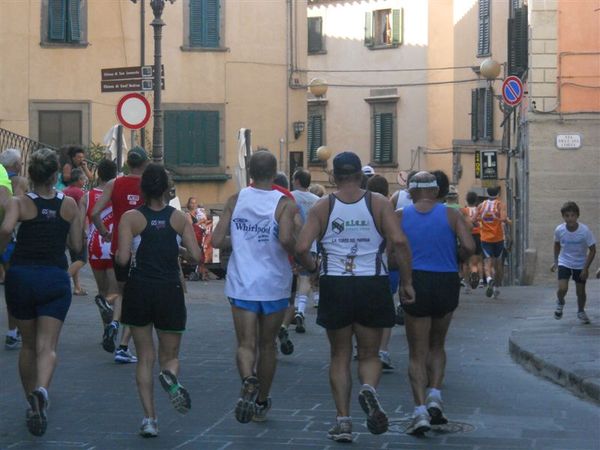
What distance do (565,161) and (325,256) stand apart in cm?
2066

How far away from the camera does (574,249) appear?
639 inches

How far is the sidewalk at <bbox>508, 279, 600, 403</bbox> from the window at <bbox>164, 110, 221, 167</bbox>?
17119mm

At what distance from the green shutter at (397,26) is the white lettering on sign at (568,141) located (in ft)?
74.4

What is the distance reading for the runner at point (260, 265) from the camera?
29.3ft

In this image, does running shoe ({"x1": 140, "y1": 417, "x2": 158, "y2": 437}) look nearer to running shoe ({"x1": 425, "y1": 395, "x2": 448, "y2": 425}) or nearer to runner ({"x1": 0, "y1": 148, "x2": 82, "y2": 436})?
runner ({"x1": 0, "y1": 148, "x2": 82, "y2": 436})

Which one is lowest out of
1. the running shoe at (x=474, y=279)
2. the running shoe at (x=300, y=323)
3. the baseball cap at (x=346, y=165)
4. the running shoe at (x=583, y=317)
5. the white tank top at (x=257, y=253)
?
the running shoe at (x=474, y=279)

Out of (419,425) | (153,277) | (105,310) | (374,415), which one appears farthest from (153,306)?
(105,310)

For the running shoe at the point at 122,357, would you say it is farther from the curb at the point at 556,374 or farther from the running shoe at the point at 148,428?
the curb at the point at 556,374

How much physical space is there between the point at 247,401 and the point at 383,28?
143 feet

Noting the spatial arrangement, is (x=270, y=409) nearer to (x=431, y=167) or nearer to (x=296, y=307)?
(x=296, y=307)

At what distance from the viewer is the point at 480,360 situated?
13.3 meters

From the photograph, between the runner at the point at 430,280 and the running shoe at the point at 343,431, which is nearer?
the running shoe at the point at 343,431

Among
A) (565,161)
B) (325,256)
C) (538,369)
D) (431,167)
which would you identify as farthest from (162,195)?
(431,167)

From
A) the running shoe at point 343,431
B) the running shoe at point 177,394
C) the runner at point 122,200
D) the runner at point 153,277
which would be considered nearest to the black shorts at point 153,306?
the runner at point 153,277
